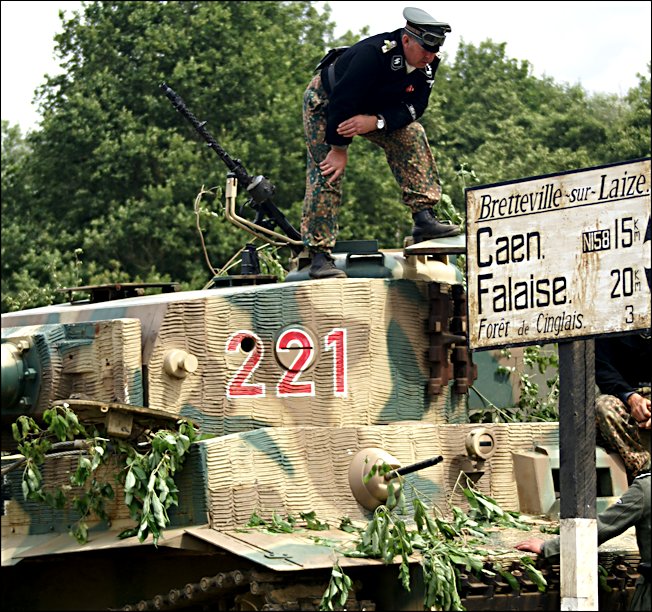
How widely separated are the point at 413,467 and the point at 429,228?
7.94 ft

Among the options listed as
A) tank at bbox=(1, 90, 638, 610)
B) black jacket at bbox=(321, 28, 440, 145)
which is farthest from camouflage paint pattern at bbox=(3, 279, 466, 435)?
black jacket at bbox=(321, 28, 440, 145)

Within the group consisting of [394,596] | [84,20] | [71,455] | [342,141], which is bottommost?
[394,596]

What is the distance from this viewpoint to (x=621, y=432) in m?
11.6

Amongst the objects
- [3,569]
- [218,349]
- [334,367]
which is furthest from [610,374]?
[3,569]

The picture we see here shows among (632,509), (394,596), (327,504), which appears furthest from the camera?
(327,504)

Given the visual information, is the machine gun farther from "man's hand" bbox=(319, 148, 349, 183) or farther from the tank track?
the tank track

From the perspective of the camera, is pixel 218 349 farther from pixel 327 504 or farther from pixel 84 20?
pixel 84 20

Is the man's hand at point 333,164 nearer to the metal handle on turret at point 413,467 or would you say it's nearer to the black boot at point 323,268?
the black boot at point 323,268

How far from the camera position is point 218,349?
37.9 ft

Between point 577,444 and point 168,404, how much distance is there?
3603 mm

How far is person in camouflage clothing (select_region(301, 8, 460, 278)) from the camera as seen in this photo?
11789 millimetres

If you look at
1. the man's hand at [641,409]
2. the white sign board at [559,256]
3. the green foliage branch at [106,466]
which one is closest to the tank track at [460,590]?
the green foliage branch at [106,466]

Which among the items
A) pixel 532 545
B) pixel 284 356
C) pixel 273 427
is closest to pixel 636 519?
pixel 532 545

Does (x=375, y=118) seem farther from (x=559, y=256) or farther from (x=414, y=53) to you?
(x=559, y=256)
